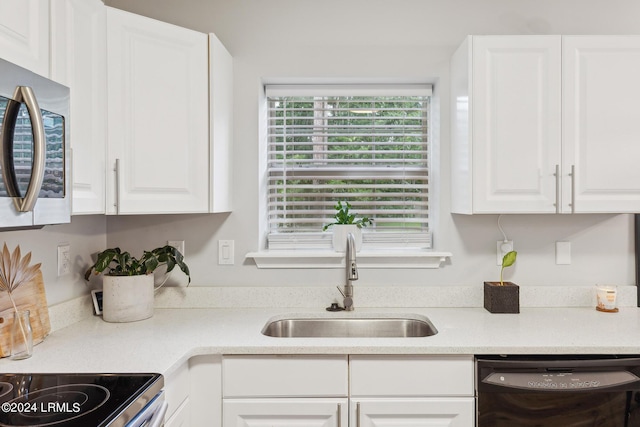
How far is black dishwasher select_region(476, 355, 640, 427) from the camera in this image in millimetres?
1493

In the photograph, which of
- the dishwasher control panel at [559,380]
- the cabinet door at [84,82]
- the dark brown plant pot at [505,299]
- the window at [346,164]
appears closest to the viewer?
the cabinet door at [84,82]

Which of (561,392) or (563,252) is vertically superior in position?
(563,252)

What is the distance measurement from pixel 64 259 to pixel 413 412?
151 centimetres

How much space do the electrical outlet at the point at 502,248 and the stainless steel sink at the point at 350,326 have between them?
527mm

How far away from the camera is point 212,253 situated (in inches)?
84.7

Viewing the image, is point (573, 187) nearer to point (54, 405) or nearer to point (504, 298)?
point (504, 298)

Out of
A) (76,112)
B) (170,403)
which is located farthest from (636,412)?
(76,112)

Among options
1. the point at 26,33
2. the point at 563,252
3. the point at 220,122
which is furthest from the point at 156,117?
the point at 563,252

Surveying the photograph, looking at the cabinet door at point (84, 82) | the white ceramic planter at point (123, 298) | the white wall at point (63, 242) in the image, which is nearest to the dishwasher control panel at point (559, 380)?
the white ceramic planter at point (123, 298)

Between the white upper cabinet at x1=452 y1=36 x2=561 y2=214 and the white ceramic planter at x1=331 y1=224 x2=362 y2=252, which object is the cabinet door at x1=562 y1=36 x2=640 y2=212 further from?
the white ceramic planter at x1=331 y1=224 x2=362 y2=252

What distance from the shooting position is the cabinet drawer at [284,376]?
5.05 ft

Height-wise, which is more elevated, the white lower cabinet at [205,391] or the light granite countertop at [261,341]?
the light granite countertop at [261,341]

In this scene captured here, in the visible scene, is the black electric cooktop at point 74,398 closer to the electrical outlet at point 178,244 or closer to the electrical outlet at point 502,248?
the electrical outlet at point 178,244

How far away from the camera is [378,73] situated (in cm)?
214
